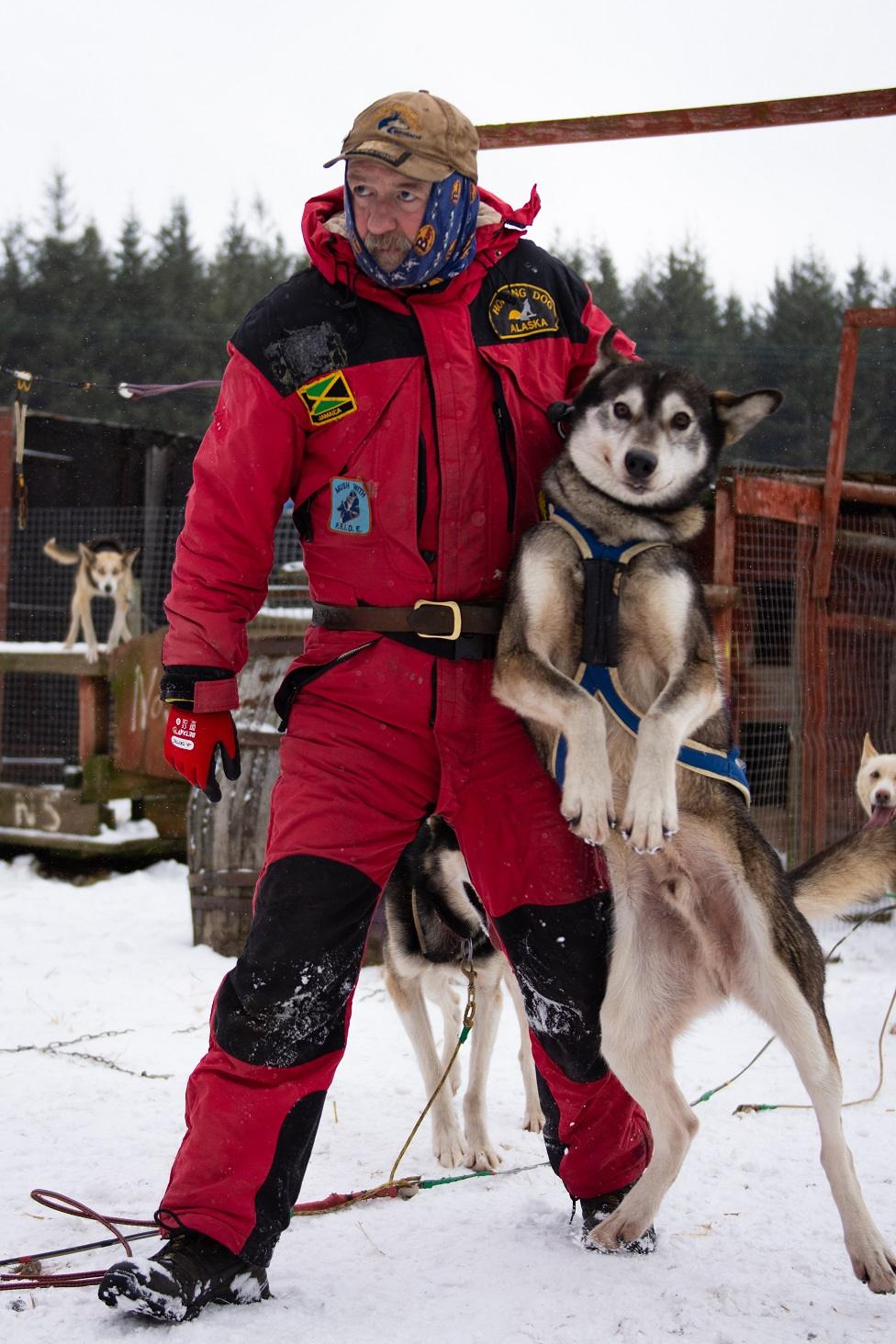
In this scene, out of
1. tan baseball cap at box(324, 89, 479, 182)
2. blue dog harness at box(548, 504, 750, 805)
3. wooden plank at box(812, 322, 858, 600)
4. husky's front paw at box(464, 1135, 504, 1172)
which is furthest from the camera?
wooden plank at box(812, 322, 858, 600)

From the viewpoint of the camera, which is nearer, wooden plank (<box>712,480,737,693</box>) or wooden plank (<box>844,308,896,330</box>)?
wooden plank (<box>844,308,896,330</box>)

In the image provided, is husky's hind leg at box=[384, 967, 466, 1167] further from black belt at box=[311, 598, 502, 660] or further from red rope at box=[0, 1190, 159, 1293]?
black belt at box=[311, 598, 502, 660]

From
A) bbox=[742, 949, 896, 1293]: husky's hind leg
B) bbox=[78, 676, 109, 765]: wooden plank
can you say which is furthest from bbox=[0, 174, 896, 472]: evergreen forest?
bbox=[742, 949, 896, 1293]: husky's hind leg

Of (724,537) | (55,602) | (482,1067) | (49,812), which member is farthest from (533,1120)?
(55,602)

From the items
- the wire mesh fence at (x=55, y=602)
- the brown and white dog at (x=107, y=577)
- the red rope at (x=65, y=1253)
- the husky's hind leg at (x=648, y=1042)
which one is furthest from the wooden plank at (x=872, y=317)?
the brown and white dog at (x=107, y=577)

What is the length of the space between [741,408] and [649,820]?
0.96m

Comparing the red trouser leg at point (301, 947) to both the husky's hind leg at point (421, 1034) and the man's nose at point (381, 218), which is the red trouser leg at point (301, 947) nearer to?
the man's nose at point (381, 218)

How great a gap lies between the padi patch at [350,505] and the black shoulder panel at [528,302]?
1.33 feet

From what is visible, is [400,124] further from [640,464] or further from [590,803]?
[590,803]

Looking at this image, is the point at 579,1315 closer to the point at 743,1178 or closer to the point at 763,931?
the point at 763,931

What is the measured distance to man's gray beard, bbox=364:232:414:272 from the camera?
229cm

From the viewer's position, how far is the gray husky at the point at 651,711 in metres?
2.28

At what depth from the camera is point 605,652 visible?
2.36m

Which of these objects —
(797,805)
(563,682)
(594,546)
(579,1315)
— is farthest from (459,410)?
(797,805)
